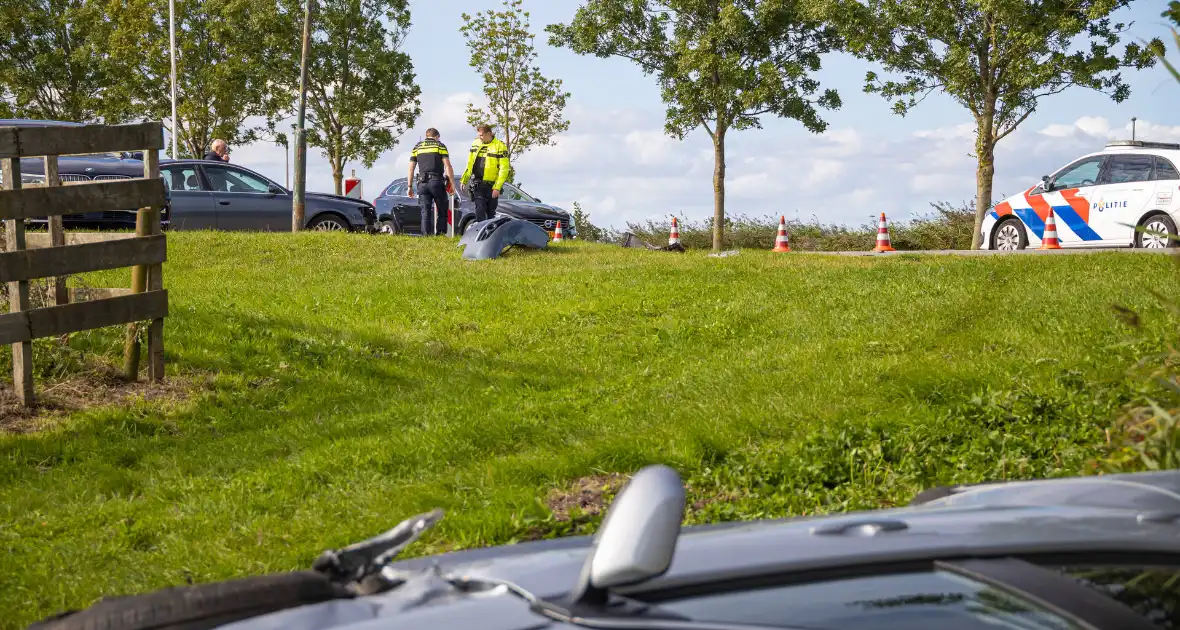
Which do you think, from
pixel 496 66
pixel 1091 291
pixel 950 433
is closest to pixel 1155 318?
pixel 1091 291

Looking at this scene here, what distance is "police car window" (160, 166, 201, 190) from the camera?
17.7 metres

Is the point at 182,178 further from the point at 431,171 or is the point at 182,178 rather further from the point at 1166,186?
the point at 1166,186

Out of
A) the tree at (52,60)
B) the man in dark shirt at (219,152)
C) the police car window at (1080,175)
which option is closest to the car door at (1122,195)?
the police car window at (1080,175)

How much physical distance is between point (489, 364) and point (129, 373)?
278 centimetres

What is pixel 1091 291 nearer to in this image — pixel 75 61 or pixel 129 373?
pixel 129 373

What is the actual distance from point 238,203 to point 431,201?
3.25m

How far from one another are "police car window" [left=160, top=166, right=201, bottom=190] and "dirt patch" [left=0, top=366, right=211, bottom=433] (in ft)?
32.9

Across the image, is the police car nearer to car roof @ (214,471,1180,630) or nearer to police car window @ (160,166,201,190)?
police car window @ (160,166,201,190)

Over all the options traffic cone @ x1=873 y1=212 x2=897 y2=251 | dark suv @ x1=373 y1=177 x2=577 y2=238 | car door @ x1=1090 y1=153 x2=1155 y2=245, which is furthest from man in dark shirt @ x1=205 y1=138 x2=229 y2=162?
car door @ x1=1090 y1=153 x2=1155 y2=245

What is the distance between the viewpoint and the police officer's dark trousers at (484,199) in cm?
1786

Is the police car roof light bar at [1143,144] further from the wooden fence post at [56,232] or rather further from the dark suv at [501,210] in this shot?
the wooden fence post at [56,232]

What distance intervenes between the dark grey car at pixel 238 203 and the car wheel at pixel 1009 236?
1066 cm

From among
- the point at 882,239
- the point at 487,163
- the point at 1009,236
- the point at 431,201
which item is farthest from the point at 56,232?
the point at 1009,236

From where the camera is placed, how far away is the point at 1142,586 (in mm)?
1639
